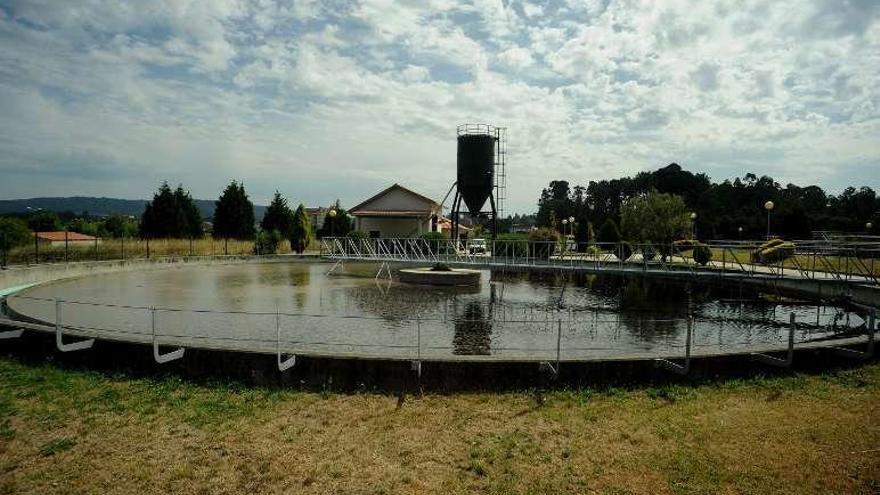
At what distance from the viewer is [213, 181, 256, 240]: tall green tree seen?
44.2 metres

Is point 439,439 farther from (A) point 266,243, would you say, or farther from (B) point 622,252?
(A) point 266,243

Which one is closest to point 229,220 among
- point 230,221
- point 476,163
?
point 230,221

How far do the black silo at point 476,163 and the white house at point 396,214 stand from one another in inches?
690

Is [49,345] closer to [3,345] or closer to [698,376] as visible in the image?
[3,345]

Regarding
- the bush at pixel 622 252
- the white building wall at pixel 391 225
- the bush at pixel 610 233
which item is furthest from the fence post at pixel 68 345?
the white building wall at pixel 391 225

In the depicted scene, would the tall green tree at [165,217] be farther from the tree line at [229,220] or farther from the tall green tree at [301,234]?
the tall green tree at [301,234]

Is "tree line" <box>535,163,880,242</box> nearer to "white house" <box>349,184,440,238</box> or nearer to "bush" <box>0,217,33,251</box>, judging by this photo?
"white house" <box>349,184,440,238</box>

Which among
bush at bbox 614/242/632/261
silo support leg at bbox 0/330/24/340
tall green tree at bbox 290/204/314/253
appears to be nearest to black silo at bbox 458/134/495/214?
bush at bbox 614/242/632/261

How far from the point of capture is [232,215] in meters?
44.1

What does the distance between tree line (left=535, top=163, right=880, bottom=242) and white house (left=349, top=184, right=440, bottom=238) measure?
10.5 meters

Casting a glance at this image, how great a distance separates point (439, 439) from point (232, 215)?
40.9 metres

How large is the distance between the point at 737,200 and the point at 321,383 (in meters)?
88.1

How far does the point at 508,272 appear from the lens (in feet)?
94.8

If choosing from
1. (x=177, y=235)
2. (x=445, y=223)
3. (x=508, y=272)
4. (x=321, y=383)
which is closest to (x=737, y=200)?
(x=445, y=223)
